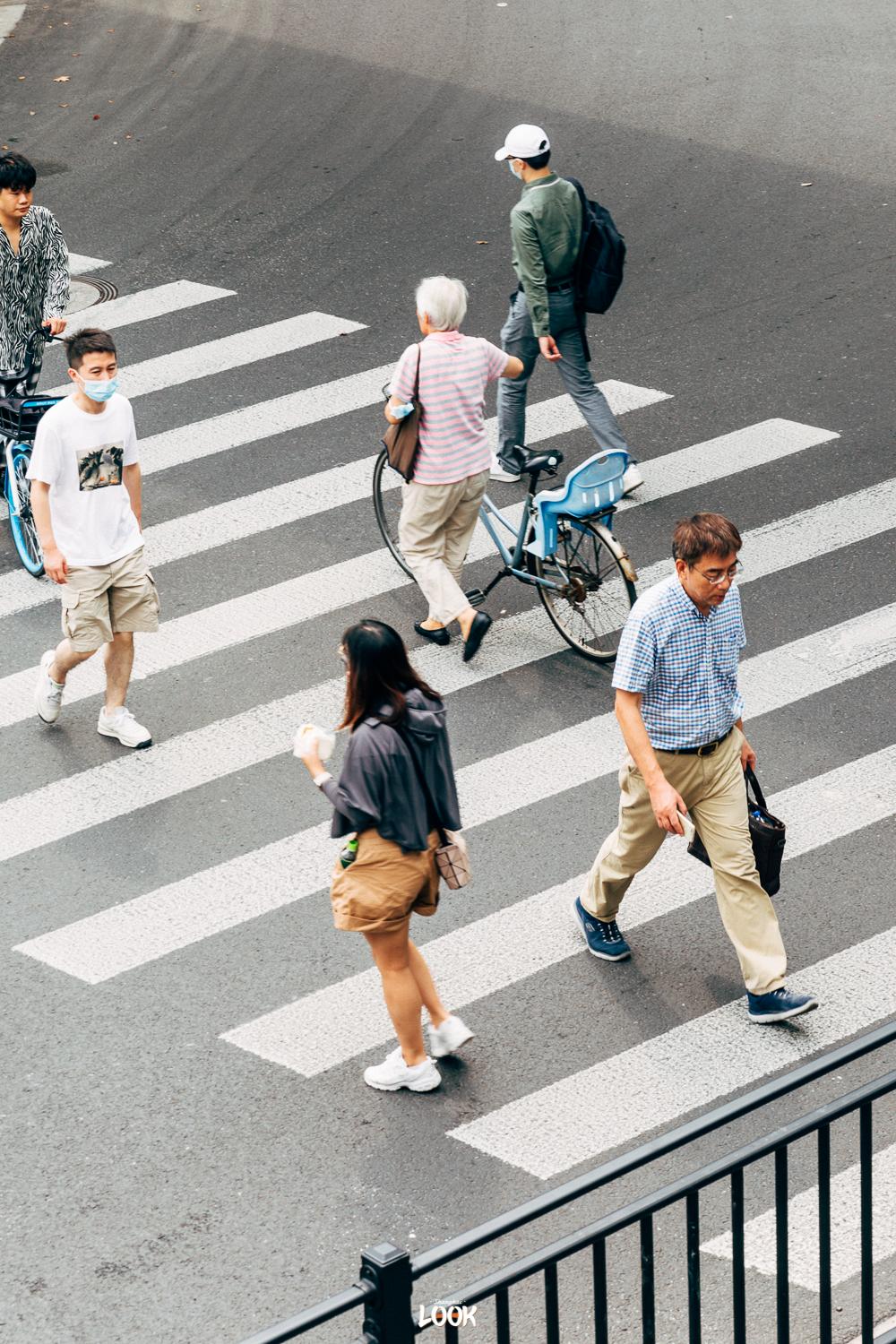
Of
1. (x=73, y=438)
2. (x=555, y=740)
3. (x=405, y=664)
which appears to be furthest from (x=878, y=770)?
(x=73, y=438)

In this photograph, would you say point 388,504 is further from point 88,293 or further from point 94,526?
→ point 88,293

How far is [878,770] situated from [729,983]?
1827mm

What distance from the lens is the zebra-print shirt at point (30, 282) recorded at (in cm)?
1067

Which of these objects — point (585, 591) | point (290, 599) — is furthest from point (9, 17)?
point (585, 591)

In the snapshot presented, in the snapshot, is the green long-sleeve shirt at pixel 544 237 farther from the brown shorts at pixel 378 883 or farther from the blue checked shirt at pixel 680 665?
the brown shorts at pixel 378 883

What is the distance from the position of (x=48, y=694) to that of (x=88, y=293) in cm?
652

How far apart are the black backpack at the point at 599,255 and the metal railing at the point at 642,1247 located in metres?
7.26

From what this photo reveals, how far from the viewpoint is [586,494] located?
9617mm

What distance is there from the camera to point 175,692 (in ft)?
31.4

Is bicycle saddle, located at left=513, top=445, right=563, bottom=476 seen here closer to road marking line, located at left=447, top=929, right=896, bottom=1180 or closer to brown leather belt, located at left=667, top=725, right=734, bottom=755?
brown leather belt, located at left=667, top=725, right=734, bottom=755

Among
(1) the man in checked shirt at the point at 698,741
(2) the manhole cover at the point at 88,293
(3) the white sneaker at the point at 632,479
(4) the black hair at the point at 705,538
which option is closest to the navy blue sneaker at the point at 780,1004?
(1) the man in checked shirt at the point at 698,741

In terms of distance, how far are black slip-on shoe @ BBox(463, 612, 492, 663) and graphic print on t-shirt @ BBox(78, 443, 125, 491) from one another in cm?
199

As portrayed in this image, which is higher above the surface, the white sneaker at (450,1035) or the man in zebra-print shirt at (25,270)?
the man in zebra-print shirt at (25,270)

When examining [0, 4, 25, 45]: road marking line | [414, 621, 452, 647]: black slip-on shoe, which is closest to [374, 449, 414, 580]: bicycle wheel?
[414, 621, 452, 647]: black slip-on shoe
